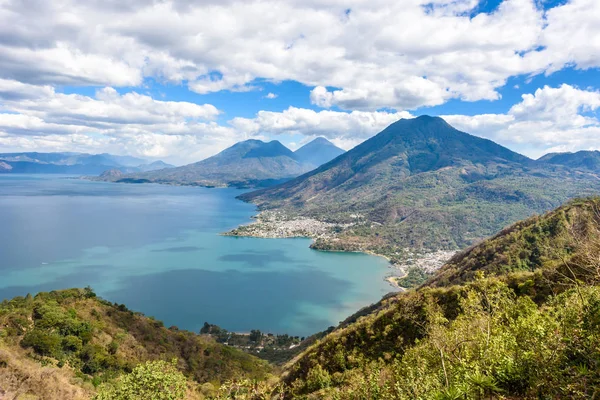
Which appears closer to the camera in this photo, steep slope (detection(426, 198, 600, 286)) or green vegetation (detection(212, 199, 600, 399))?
green vegetation (detection(212, 199, 600, 399))

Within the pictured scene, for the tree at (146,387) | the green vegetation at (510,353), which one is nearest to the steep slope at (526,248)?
the green vegetation at (510,353)

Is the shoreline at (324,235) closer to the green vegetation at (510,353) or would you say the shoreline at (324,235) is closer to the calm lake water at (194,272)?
the calm lake water at (194,272)

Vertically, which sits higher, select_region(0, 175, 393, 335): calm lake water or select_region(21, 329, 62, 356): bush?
select_region(21, 329, 62, 356): bush

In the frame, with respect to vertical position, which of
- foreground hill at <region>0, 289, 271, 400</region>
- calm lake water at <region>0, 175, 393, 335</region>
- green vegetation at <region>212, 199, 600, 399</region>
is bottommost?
calm lake water at <region>0, 175, 393, 335</region>

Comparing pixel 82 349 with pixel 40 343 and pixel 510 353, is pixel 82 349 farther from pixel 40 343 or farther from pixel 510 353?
pixel 510 353

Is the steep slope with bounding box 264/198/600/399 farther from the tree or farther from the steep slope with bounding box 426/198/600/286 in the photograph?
the steep slope with bounding box 426/198/600/286

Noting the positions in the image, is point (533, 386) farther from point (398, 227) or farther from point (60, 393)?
point (398, 227)

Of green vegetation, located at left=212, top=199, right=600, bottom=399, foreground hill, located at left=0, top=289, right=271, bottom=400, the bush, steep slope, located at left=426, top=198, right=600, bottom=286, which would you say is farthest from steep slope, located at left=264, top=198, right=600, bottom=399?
steep slope, located at left=426, top=198, right=600, bottom=286
